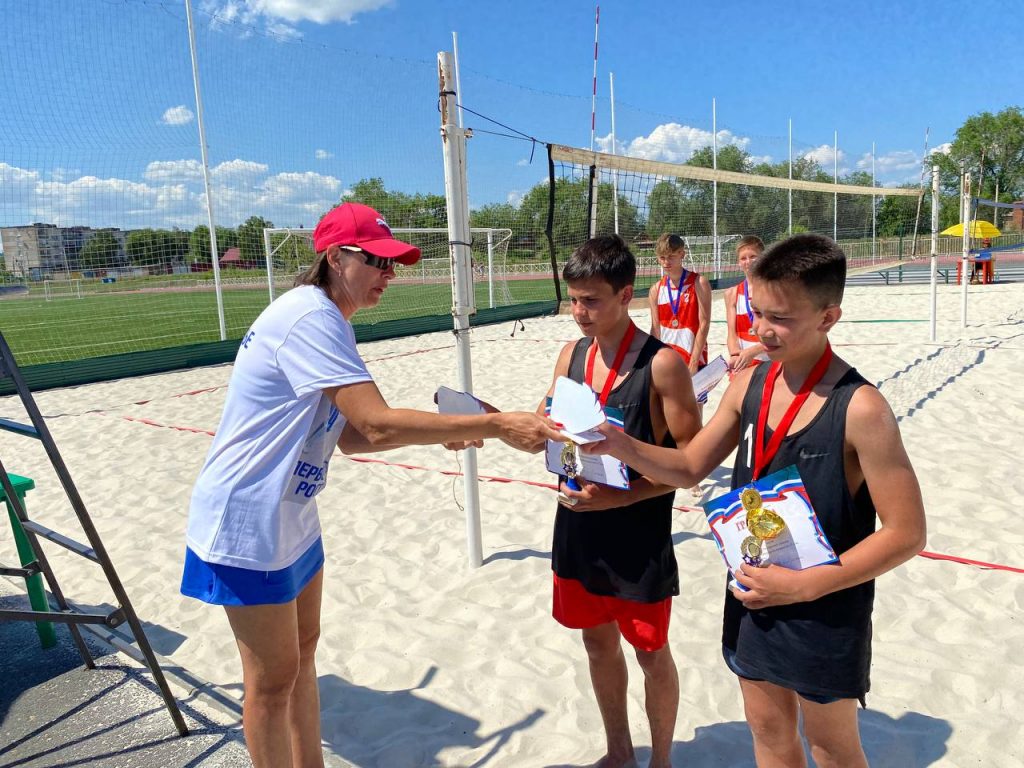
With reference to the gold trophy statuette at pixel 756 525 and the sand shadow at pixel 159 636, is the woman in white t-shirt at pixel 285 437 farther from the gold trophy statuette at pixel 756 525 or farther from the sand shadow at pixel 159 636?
the sand shadow at pixel 159 636

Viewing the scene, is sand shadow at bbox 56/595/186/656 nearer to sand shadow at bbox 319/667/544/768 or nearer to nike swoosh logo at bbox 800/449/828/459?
sand shadow at bbox 319/667/544/768

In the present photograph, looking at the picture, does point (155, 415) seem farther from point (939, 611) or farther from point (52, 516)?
point (939, 611)

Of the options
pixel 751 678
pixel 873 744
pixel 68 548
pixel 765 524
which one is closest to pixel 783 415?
pixel 765 524

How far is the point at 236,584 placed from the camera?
74.2 inches

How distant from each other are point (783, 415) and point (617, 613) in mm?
927

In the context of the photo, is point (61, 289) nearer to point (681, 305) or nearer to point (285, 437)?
point (681, 305)

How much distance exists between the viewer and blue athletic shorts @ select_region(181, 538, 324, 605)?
1887mm

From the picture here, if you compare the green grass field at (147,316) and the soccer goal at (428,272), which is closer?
the green grass field at (147,316)

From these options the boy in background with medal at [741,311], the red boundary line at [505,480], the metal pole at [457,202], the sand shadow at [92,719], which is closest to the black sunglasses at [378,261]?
the metal pole at [457,202]

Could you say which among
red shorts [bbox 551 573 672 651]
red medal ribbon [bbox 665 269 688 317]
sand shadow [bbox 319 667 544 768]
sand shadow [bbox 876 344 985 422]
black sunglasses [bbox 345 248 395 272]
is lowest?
sand shadow [bbox 319 667 544 768]

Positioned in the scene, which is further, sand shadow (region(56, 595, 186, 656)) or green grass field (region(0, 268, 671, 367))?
green grass field (region(0, 268, 671, 367))

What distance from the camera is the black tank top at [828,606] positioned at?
158 cm

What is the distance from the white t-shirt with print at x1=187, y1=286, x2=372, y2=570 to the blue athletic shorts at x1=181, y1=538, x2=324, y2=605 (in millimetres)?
38

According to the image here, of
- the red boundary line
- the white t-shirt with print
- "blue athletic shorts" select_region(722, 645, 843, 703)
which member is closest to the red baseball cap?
the white t-shirt with print
